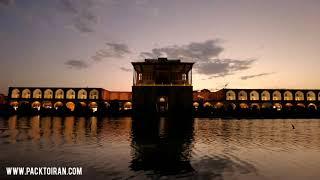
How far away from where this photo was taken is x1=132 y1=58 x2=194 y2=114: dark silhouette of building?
54.0 m

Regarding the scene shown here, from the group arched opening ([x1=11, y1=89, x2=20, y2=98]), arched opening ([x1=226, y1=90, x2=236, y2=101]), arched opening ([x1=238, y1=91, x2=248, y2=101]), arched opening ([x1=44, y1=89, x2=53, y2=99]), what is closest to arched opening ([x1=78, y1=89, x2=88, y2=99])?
arched opening ([x1=44, y1=89, x2=53, y2=99])

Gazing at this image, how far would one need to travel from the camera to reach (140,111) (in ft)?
176

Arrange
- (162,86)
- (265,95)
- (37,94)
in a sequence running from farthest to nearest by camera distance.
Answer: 1. (37,94)
2. (265,95)
3. (162,86)

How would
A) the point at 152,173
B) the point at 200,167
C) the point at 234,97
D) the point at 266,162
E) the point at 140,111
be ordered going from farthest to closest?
the point at 234,97, the point at 140,111, the point at 266,162, the point at 200,167, the point at 152,173

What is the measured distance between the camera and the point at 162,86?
55344 millimetres

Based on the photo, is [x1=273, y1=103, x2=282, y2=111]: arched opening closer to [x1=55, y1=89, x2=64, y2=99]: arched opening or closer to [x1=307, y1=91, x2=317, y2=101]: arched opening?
[x1=307, y1=91, x2=317, y2=101]: arched opening

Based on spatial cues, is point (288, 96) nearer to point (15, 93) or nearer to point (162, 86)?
point (162, 86)

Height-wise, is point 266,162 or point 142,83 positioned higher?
point 142,83

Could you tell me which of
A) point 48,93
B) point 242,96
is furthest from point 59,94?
point 242,96

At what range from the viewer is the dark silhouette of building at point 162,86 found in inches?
2127

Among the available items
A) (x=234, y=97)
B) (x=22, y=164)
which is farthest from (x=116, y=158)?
(x=234, y=97)

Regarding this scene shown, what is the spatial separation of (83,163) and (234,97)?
73.4m

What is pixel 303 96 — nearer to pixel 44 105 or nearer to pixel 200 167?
pixel 44 105

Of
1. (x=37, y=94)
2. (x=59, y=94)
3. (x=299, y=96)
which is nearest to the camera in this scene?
(x=59, y=94)
